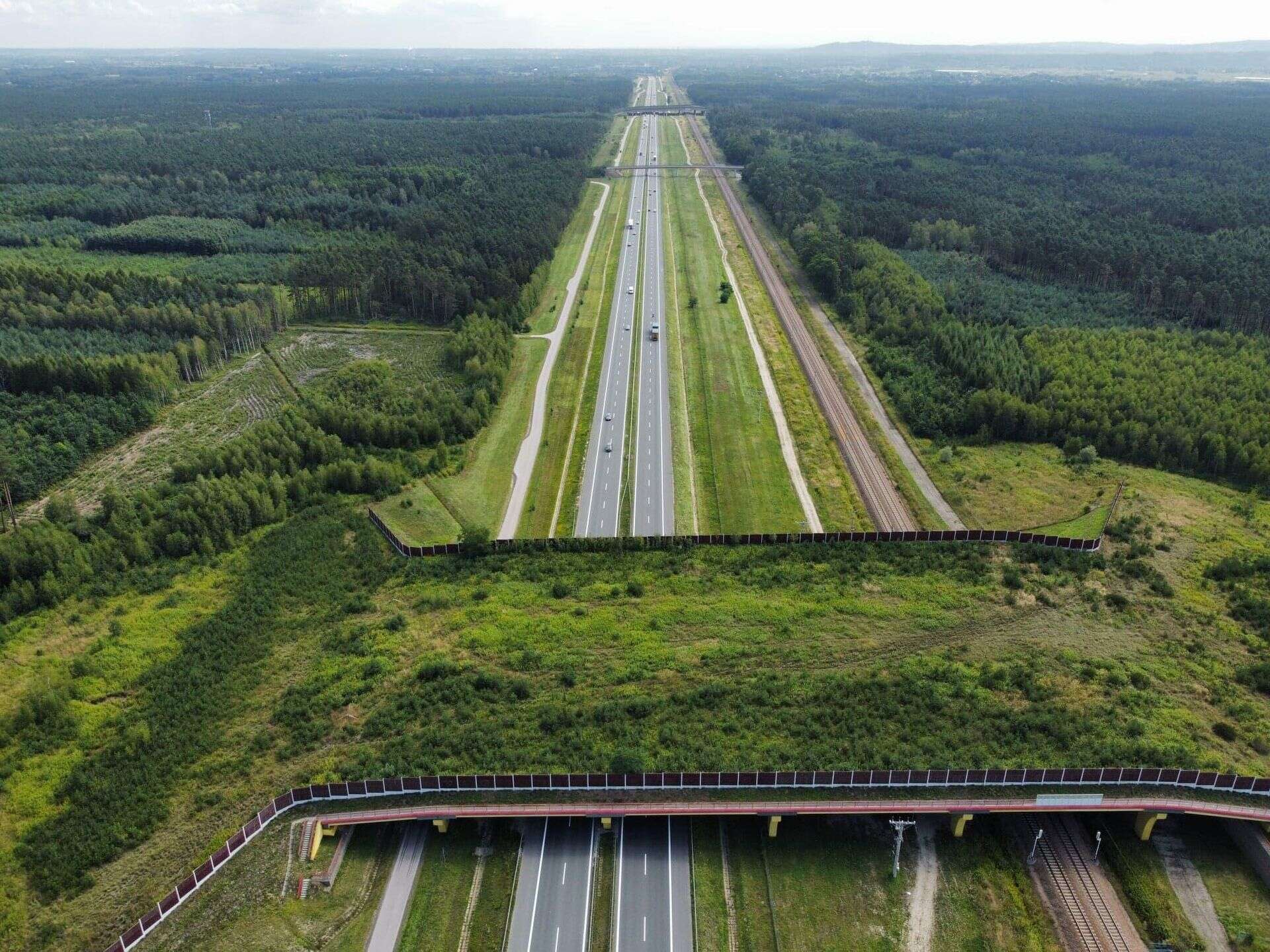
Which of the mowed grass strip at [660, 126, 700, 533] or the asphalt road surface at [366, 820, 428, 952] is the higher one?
the mowed grass strip at [660, 126, 700, 533]

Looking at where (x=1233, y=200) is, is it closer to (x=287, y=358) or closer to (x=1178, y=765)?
(x=1178, y=765)

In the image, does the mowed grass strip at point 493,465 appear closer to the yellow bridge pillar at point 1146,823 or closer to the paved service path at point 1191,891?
the yellow bridge pillar at point 1146,823

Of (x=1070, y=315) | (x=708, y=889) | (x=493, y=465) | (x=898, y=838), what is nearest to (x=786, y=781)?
(x=898, y=838)

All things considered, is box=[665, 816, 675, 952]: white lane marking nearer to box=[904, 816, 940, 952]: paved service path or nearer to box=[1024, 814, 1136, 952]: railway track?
box=[904, 816, 940, 952]: paved service path

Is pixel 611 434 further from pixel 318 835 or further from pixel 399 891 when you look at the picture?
pixel 399 891

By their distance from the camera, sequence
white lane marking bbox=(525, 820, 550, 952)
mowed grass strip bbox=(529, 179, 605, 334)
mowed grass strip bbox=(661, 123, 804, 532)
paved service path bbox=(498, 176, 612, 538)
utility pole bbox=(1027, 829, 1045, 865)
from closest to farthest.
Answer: white lane marking bbox=(525, 820, 550, 952) < utility pole bbox=(1027, 829, 1045, 865) < paved service path bbox=(498, 176, 612, 538) < mowed grass strip bbox=(661, 123, 804, 532) < mowed grass strip bbox=(529, 179, 605, 334)

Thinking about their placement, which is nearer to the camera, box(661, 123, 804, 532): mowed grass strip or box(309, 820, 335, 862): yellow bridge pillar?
box(309, 820, 335, 862): yellow bridge pillar

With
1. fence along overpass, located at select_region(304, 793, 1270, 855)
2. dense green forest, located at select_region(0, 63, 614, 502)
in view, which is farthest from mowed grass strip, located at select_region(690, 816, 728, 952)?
dense green forest, located at select_region(0, 63, 614, 502)
